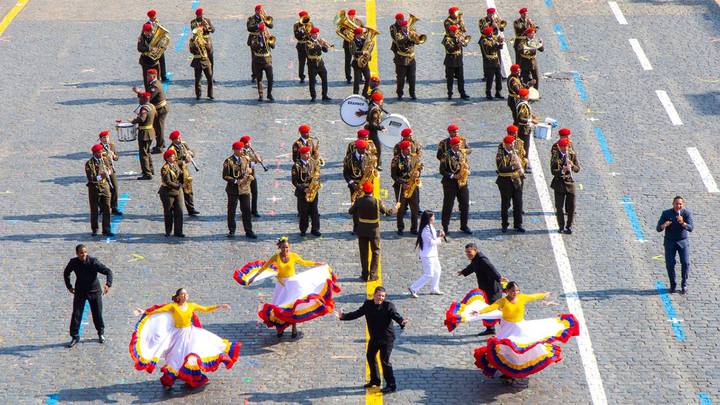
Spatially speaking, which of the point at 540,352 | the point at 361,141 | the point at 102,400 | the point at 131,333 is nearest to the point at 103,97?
the point at 361,141

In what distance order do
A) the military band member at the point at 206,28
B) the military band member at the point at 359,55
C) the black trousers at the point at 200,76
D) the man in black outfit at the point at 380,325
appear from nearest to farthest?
1. the man in black outfit at the point at 380,325
2. the military band member at the point at 359,55
3. the black trousers at the point at 200,76
4. the military band member at the point at 206,28

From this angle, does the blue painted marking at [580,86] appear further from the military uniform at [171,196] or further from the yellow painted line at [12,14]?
the yellow painted line at [12,14]

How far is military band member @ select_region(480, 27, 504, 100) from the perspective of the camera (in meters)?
33.6

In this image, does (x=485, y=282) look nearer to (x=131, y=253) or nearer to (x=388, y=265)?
(x=388, y=265)

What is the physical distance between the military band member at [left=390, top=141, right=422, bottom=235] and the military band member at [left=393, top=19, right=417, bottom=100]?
669cm

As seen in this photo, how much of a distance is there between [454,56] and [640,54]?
18.5 feet

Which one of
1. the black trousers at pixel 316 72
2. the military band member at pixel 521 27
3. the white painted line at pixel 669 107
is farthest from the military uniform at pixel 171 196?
the white painted line at pixel 669 107

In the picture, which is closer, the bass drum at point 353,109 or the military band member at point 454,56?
the bass drum at point 353,109

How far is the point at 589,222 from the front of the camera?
Answer: 27.8m

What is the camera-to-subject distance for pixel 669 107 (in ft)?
109

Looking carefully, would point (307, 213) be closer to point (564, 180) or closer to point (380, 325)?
point (564, 180)

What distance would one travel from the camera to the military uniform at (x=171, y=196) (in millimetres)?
27234

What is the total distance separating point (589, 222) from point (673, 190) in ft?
7.95

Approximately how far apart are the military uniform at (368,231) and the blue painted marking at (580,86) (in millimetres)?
10069
